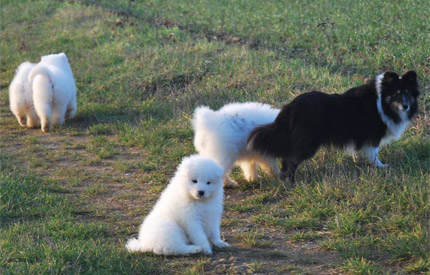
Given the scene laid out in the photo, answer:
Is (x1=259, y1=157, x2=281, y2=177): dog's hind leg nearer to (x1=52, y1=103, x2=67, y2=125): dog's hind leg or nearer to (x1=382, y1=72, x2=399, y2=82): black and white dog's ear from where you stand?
(x1=382, y1=72, x2=399, y2=82): black and white dog's ear

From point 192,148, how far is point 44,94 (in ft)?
10.1

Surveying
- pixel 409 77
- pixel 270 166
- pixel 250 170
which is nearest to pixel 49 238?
pixel 250 170

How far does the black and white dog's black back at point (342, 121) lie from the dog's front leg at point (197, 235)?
1.79 m

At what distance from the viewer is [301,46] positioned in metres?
12.6

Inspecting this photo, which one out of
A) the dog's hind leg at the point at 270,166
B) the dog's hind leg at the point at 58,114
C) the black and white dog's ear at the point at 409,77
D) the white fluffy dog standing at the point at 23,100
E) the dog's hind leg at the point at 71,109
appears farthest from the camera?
the dog's hind leg at the point at 71,109

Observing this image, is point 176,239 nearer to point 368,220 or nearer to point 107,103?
point 368,220

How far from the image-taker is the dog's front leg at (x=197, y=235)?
198 inches

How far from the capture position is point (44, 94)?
9922 mm

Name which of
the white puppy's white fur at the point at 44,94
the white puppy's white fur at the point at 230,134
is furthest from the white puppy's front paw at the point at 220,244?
the white puppy's white fur at the point at 44,94

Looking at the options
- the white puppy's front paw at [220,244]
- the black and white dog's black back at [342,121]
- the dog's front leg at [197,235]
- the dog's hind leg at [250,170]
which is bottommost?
the white puppy's front paw at [220,244]

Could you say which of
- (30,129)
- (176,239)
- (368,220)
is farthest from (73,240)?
(30,129)

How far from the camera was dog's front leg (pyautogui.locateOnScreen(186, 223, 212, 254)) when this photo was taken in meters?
5.03

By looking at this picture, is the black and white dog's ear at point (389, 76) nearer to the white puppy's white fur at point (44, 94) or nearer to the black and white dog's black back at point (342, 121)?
the black and white dog's black back at point (342, 121)

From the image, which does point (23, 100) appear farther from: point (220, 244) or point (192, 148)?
point (220, 244)
